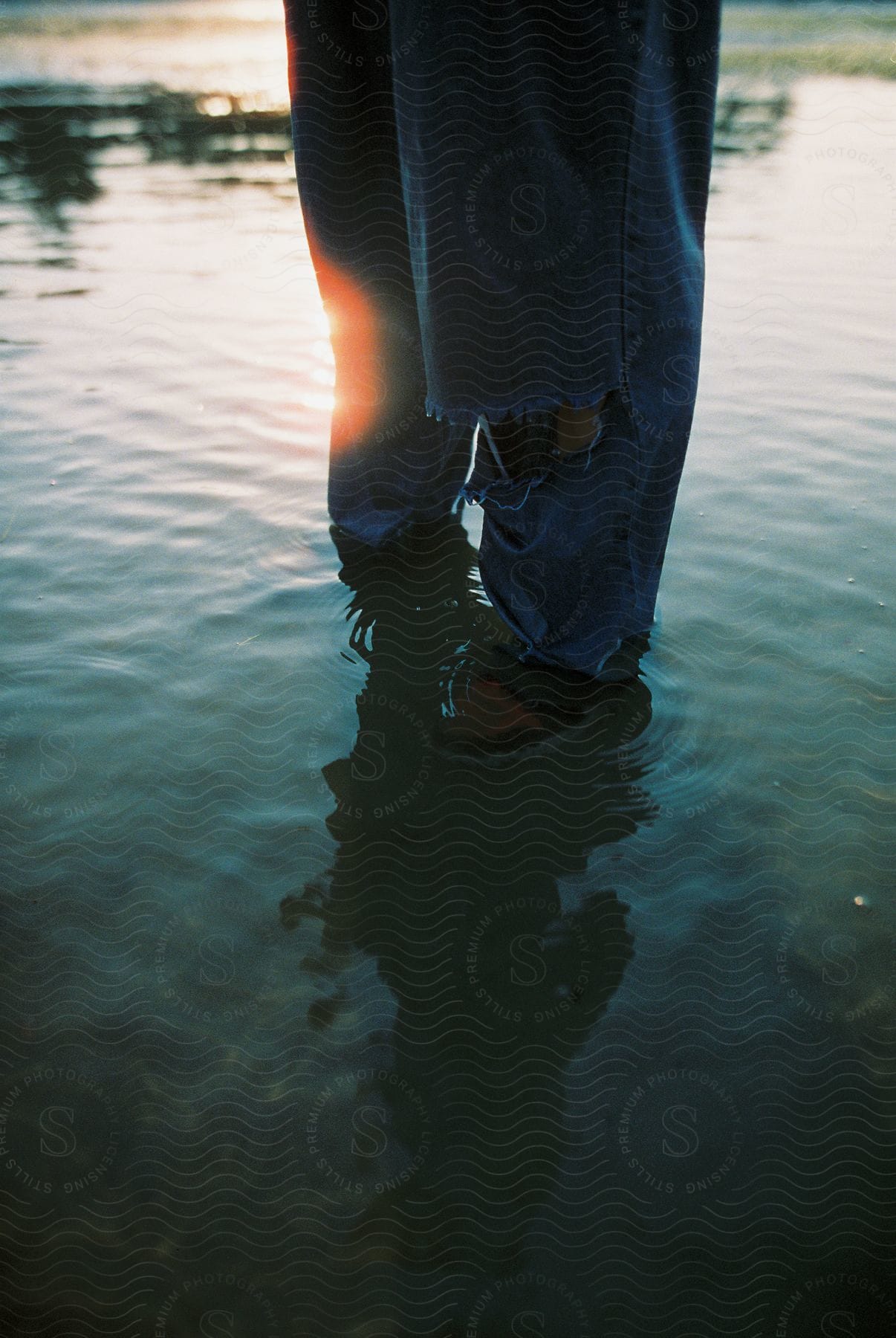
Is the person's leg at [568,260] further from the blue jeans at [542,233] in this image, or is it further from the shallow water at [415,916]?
the shallow water at [415,916]

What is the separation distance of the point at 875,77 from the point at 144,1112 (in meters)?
6.75

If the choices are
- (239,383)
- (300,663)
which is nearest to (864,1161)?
(300,663)

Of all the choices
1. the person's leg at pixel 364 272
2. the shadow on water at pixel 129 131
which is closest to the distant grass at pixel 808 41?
the shadow on water at pixel 129 131

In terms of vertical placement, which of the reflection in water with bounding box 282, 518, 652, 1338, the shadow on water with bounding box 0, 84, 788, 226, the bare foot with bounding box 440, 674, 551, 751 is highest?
the shadow on water with bounding box 0, 84, 788, 226

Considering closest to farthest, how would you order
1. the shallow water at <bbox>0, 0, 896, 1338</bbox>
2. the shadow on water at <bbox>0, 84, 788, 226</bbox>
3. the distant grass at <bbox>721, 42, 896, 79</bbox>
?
the shallow water at <bbox>0, 0, 896, 1338</bbox> < the shadow on water at <bbox>0, 84, 788, 226</bbox> < the distant grass at <bbox>721, 42, 896, 79</bbox>

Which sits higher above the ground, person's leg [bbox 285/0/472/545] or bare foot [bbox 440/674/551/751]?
person's leg [bbox 285/0/472/545]

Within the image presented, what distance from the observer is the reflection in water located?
3.29 ft

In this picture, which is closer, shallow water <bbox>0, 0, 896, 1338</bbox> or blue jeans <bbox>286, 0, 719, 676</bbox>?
shallow water <bbox>0, 0, 896, 1338</bbox>

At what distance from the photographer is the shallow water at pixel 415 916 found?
3.27 ft

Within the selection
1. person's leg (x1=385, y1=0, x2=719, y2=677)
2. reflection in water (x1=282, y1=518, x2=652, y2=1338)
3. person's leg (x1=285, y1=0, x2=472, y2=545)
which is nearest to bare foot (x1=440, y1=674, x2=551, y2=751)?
reflection in water (x1=282, y1=518, x2=652, y2=1338)

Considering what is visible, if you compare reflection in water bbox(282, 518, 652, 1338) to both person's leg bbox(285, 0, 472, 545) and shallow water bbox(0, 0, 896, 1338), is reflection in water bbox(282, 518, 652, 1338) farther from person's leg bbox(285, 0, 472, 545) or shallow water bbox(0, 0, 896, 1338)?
person's leg bbox(285, 0, 472, 545)

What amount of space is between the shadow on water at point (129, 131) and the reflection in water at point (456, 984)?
3.44 meters

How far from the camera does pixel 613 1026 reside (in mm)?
1187

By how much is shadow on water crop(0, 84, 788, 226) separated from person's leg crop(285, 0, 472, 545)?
2717mm
